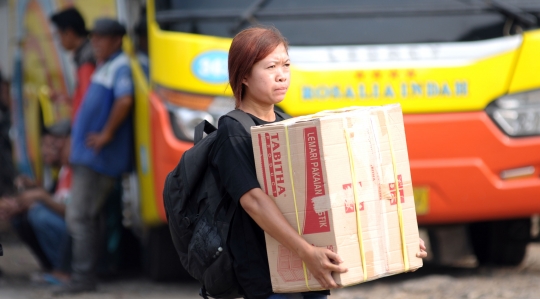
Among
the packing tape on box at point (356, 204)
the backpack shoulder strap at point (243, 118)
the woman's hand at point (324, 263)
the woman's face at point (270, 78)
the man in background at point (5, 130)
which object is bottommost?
the man in background at point (5, 130)

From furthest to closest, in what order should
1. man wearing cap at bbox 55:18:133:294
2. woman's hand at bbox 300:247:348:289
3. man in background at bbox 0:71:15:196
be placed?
1. man in background at bbox 0:71:15:196
2. man wearing cap at bbox 55:18:133:294
3. woman's hand at bbox 300:247:348:289

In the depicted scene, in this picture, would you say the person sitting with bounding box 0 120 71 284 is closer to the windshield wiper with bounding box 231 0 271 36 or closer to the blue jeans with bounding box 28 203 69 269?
the blue jeans with bounding box 28 203 69 269

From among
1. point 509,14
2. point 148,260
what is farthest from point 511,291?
point 148,260

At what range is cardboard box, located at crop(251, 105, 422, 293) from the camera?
2.69 metres

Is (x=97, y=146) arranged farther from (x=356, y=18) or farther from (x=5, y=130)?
(x=5, y=130)

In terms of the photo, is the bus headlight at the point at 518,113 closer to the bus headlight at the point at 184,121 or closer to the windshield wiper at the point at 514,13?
the windshield wiper at the point at 514,13

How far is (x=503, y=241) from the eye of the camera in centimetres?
674

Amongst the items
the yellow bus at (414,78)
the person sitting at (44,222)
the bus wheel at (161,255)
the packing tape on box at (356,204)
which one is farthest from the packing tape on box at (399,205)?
the person sitting at (44,222)

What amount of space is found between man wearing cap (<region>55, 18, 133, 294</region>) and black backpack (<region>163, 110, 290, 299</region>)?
10.7 feet

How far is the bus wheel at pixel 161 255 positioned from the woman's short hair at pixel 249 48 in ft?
10.8

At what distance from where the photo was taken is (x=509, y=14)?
5.61 m

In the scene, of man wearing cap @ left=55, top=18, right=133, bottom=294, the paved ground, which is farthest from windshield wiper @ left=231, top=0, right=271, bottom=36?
the paved ground

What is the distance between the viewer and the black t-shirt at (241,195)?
273 centimetres

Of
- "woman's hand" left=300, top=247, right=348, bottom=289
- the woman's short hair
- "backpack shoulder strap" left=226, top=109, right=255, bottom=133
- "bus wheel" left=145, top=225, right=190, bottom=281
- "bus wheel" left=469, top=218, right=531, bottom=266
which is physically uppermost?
the woman's short hair
